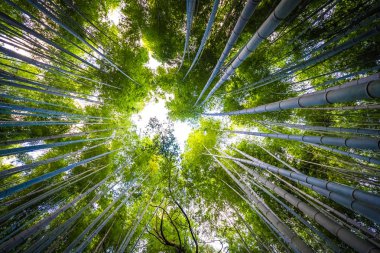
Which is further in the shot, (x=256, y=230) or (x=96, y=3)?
(x=256, y=230)

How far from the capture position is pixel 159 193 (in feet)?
26.0

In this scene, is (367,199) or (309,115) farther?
(309,115)

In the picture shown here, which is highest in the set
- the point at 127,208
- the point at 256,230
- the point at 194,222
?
the point at 256,230

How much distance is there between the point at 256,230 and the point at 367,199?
5735mm

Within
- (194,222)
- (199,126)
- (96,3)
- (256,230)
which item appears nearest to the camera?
(96,3)

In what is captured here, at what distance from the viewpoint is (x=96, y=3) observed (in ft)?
19.1

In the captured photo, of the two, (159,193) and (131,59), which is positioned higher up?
(131,59)

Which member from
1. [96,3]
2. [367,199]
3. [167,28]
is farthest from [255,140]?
[96,3]

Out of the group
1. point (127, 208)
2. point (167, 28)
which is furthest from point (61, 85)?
point (127, 208)

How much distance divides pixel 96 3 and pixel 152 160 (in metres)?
6.22

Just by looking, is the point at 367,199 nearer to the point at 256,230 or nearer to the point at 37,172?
the point at 256,230

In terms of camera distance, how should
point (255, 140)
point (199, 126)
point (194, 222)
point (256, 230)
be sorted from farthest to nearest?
point (199, 126), point (255, 140), point (194, 222), point (256, 230)

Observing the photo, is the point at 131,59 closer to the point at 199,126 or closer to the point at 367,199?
the point at 199,126

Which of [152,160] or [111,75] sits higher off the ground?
[111,75]
